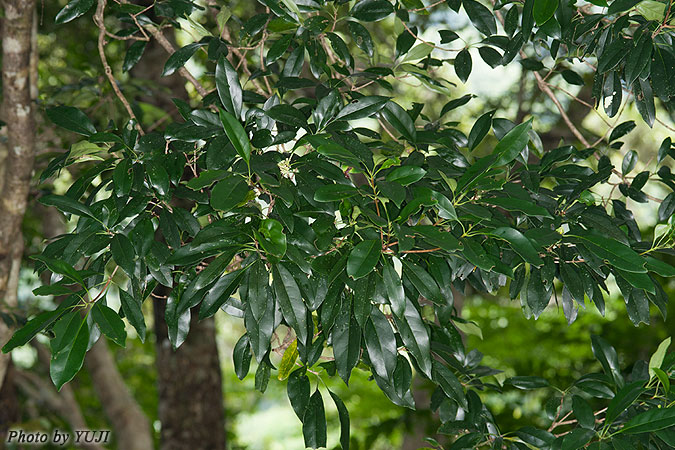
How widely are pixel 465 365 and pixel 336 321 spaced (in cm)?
56

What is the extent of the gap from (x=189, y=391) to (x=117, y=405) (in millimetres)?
702

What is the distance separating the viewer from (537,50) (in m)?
1.51

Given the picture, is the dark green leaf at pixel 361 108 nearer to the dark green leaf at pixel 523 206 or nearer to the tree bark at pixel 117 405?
the dark green leaf at pixel 523 206

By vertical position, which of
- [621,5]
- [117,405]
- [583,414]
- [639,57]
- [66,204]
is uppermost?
[621,5]

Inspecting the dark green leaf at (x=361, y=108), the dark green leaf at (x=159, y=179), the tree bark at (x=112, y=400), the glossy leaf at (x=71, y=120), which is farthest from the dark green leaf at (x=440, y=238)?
the tree bark at (x=112, y=400)

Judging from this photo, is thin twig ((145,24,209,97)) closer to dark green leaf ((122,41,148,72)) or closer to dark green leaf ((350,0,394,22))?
dark green leaf ((122,41,148,72))

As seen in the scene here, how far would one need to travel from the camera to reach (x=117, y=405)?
10.2ft

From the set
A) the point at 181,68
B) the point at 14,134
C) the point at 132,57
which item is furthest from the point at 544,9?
the point at 14,134

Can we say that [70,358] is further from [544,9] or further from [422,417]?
[422,417]

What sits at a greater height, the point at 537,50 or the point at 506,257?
the point at 537,50

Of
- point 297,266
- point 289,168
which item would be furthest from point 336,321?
point 289,168

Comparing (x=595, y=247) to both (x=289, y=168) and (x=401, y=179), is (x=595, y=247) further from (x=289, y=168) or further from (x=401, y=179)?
(x=289, y=168)

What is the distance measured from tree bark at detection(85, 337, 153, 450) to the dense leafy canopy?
2256mm

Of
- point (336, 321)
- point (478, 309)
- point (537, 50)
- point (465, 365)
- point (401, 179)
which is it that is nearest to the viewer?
point (401, 179)
